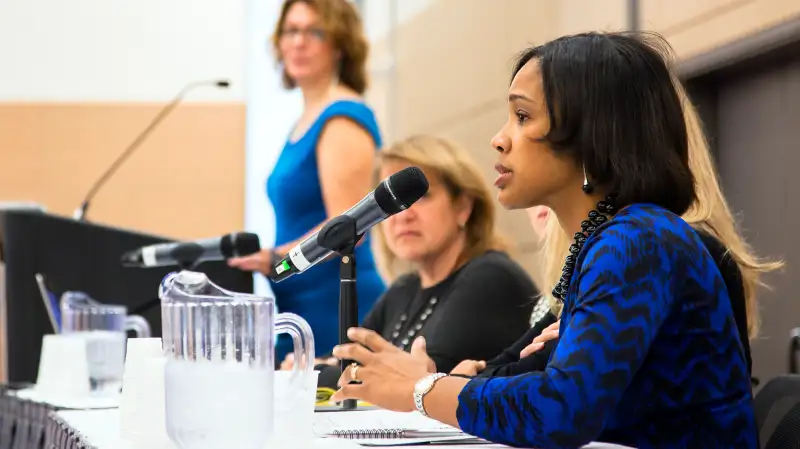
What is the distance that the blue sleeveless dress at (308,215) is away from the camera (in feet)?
8.16

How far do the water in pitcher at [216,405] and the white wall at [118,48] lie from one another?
484 cm

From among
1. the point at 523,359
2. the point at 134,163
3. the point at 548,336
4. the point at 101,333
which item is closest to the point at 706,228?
the point at 548,336

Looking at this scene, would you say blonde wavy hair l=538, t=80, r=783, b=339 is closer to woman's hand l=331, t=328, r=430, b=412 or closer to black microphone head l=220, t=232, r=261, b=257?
woman's hand l=331, t=328, r=430, b=412

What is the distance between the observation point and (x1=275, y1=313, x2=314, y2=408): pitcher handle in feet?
3.43

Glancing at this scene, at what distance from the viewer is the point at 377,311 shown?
238 cm

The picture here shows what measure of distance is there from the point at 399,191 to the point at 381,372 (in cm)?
23

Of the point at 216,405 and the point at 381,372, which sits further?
the point at 381,372

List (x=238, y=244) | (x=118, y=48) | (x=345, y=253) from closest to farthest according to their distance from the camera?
(x=345, y=253)
(x=238, y=244)
(x=118, y=48)

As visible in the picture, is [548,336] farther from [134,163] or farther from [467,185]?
[134,163]

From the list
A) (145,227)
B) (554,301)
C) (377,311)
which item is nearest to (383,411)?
(554,301)

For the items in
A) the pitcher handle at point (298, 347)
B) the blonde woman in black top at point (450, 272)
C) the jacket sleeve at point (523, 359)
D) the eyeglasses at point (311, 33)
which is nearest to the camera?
the pitcher handle at point (298, 347)

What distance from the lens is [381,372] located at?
43.6 inches

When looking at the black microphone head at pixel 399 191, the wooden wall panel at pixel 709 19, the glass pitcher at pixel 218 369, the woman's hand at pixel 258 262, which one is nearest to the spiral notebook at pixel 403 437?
the glass pitcher at pixel 218 369

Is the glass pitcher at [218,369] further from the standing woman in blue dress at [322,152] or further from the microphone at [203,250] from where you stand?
the standing woman in blue dress at [322,152]
